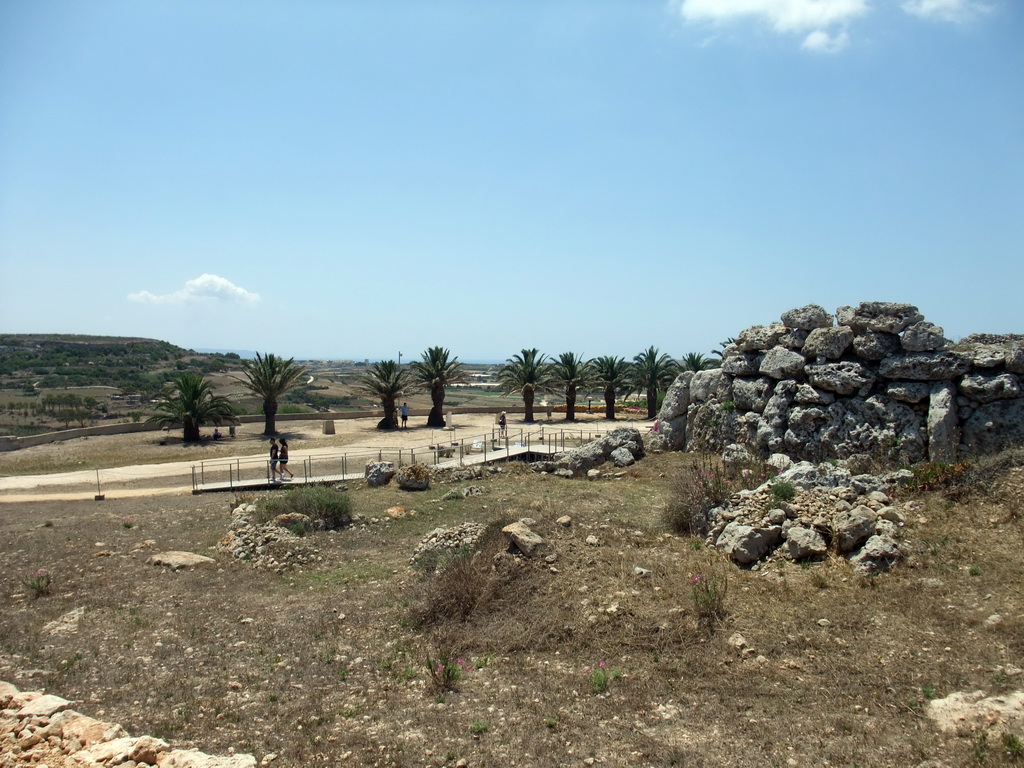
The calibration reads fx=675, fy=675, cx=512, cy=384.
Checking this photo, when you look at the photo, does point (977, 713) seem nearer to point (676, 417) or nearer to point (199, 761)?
point (199, 761)

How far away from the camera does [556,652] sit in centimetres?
792

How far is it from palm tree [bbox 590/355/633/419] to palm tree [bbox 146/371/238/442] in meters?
21.5

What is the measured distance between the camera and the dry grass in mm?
5984

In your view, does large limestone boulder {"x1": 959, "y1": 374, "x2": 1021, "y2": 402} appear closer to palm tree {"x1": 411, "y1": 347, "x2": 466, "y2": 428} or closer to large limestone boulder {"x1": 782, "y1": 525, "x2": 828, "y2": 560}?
large limestone boulder {"x1": 782, "y1": 525, "x2": 828, "y2": 560}

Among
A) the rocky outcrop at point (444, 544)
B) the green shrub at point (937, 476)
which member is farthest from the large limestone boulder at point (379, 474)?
the green shrub at point (937, 476)

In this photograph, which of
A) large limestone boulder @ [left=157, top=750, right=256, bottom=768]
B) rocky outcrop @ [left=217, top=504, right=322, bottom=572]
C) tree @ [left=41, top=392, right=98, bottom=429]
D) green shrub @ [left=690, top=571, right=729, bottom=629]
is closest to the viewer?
large limestone boulder @ [left=157, top=750, right=256, bottom=768]

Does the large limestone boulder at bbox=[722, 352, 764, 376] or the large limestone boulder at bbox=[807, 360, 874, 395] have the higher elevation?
the large limestone boulder at bbox=[722, 352, 764, 376]

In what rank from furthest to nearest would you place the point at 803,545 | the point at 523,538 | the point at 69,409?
the point at 69,409, the point at 523,538, the point at 803,545

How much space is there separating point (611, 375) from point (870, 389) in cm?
2539

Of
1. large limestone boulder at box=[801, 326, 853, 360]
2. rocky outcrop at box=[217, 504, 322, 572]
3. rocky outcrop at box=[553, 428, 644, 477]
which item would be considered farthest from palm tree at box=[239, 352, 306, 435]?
large limestone boulder at box=[801, 326, 853, 360]

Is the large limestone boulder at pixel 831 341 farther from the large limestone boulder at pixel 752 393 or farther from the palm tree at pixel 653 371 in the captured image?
the palm tree at pixel 653 371

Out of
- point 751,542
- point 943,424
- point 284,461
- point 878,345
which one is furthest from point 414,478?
point 943,424

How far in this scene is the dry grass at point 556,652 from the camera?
5984 millimetres

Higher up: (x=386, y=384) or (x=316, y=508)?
(x=386, y=384)
